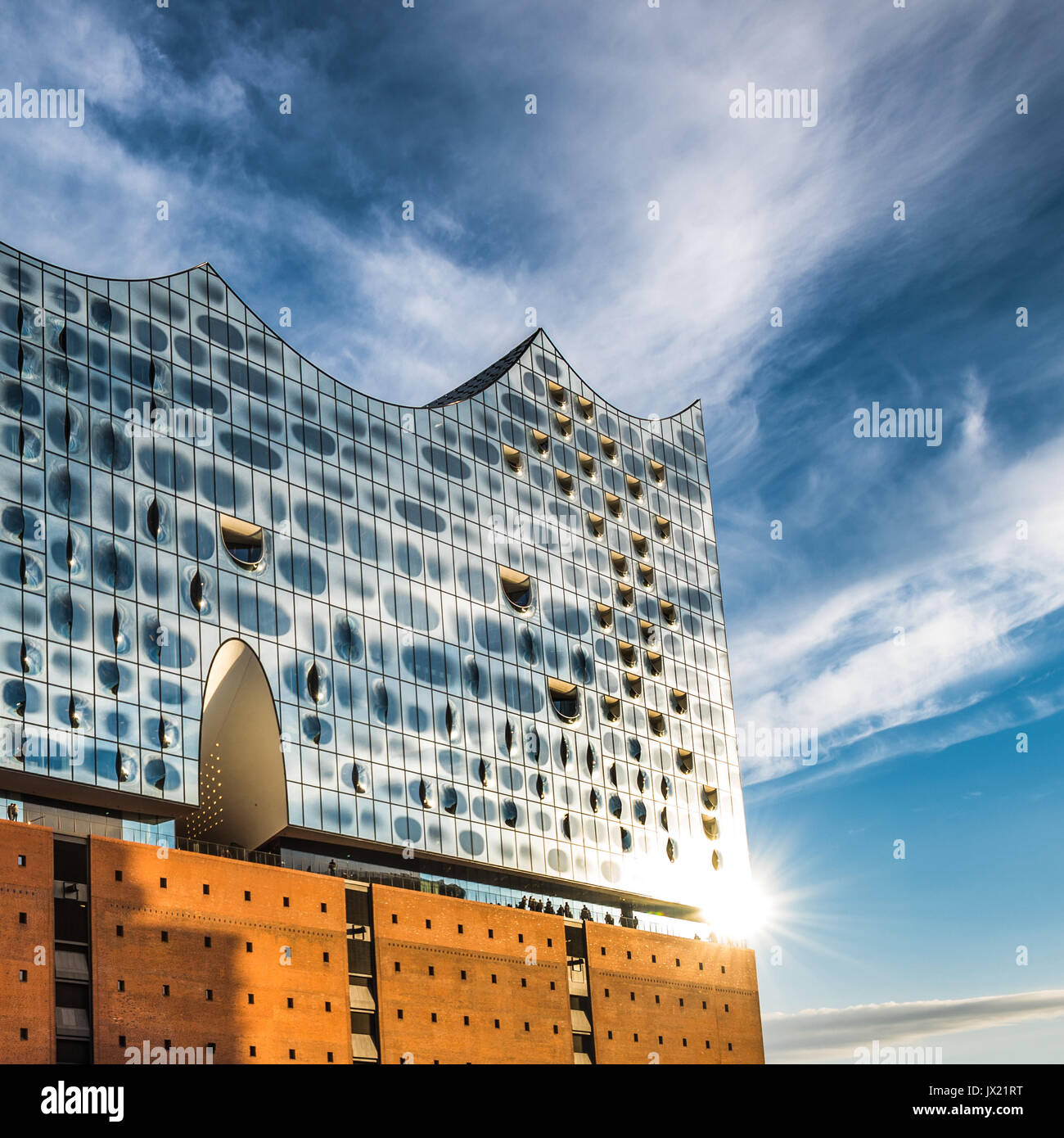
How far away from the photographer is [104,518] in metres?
41.2

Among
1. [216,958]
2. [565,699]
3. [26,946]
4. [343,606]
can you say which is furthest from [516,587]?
[26,946]

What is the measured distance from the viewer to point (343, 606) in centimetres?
4850

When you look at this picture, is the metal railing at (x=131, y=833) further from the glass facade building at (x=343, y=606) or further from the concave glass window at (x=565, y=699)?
the concave glass window at (x=565, y=699)

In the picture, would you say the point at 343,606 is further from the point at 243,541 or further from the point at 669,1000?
the point at 669,1000

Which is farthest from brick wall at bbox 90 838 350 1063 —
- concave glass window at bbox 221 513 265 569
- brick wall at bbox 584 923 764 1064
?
brick wall at bbox 584 923 764 1064

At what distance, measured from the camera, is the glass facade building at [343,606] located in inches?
1574

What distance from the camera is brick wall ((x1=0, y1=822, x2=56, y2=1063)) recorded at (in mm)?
33312

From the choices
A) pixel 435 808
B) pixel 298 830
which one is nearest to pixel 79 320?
pixel 298 830

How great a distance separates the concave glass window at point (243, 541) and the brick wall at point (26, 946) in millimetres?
12360

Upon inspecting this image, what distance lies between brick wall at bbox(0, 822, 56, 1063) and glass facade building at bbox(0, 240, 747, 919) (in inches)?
92.0

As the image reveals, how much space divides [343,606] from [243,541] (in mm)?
4430

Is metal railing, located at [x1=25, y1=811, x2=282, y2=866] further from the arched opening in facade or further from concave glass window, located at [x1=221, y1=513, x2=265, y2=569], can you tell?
concave glass window, located at [x1=221, y1=513, x2=265, y2=569]
